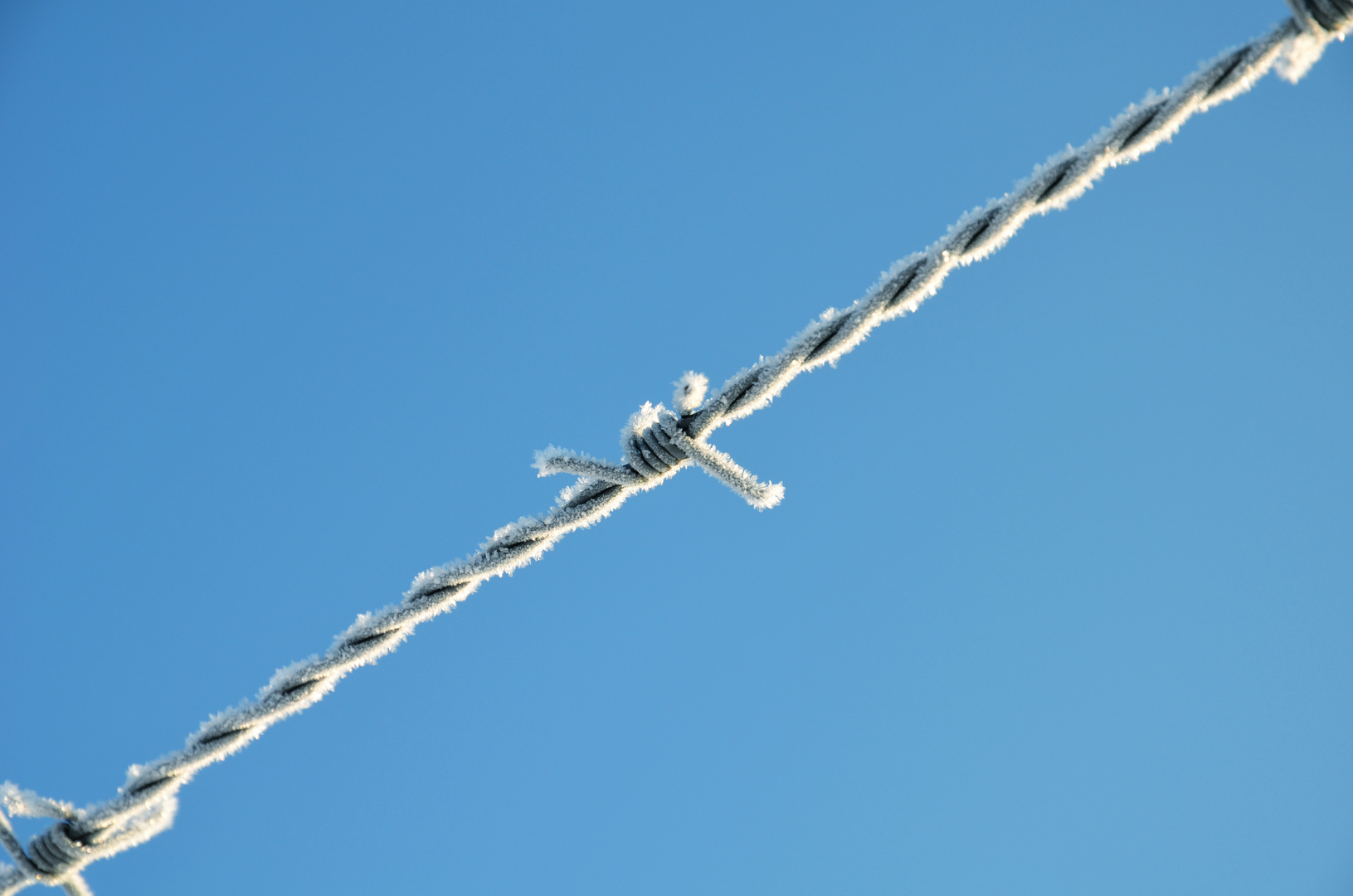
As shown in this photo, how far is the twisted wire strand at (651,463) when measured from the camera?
1.23 m

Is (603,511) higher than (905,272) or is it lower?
lower

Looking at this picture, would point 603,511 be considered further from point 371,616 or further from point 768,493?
point 371,616

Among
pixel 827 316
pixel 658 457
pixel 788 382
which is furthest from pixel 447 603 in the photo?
pixel 827 316

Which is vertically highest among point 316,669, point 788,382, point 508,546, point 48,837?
point 788,382

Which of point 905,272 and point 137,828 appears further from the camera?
point 137,828

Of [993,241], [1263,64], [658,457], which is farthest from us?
[658,457]

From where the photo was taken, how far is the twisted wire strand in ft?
4.02

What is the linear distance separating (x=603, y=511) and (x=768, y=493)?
0.93ft

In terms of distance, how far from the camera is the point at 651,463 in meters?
1.42

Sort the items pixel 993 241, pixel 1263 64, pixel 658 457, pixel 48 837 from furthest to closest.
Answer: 1. pixel 48 837
2. pixel 658 457
3. pixel 993 241
4. pixel 1263 64

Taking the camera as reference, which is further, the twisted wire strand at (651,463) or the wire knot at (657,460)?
the wire knot at (657,460)

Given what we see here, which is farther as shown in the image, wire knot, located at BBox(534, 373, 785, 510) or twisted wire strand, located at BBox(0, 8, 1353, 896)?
wire knot, located at BBox(534, 373, 785, 510)

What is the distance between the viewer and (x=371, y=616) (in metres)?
1.48

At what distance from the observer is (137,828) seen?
1605 mm
